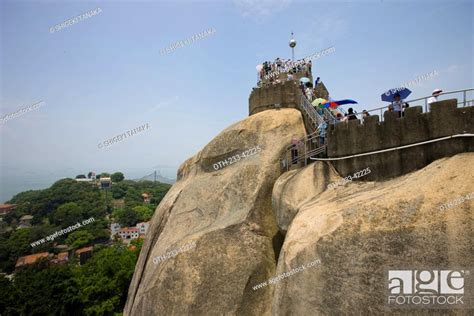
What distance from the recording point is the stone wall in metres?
6.95

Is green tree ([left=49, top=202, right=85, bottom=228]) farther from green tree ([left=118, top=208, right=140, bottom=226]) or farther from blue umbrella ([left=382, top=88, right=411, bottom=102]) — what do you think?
blue umbrella ([left=382, top=88, right=411, bottom=102])

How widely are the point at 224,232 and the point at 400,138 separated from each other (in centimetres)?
646

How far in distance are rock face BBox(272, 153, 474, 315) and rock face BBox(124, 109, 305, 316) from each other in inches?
99.6

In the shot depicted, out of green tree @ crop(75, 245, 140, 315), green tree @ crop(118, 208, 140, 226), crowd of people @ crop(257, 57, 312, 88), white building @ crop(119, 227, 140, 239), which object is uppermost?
crowd of people @ crop(257, 57, 312, 88)

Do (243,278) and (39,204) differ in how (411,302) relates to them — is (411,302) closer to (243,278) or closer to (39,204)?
(243,278)

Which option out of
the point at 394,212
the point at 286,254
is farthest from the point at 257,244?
the point at 394,212

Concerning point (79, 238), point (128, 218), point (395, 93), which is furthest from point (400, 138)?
point (128, 218)

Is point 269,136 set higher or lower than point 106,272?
higher

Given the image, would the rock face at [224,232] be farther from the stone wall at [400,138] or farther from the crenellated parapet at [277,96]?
the stone wall at [400,138]

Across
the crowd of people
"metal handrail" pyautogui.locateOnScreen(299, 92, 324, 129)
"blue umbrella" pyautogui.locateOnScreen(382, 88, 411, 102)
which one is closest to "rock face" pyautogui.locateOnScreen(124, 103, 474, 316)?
"metal handrail" pyautogui.locateOnScreen(299, 92, 324, 129)

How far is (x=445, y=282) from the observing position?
5598mm

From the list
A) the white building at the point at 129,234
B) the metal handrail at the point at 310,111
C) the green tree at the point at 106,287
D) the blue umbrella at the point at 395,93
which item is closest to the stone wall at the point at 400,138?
the blue umbrella at the point at 395,93

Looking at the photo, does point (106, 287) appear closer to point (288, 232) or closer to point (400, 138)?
point (288, 232)

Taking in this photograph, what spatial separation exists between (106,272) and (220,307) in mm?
25785
